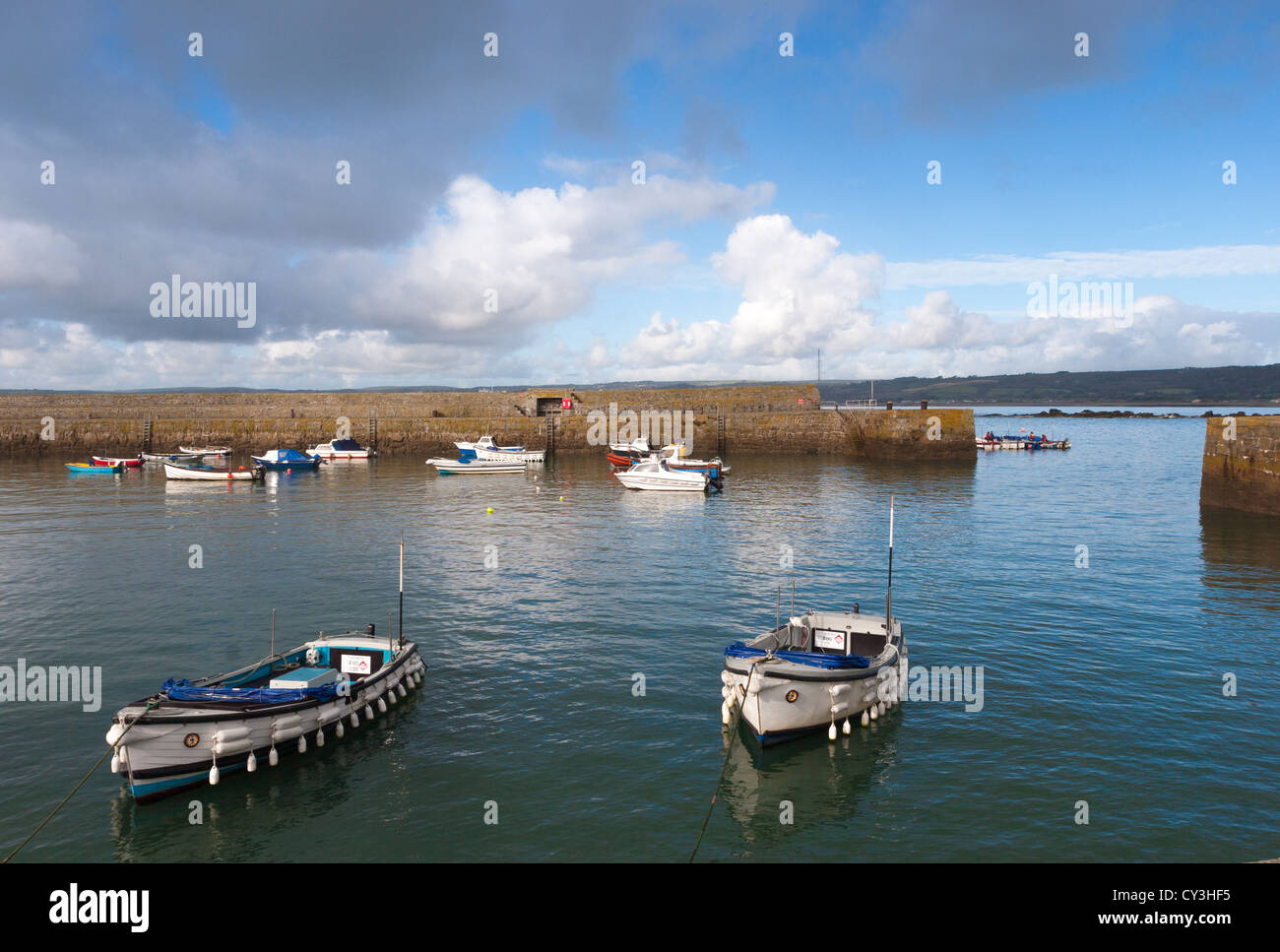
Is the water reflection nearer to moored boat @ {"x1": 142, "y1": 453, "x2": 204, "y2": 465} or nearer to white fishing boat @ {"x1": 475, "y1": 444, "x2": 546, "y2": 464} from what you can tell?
white fishing boat @ {"x1": 475, "y1": 444, "x2": 546, "y2": 464}

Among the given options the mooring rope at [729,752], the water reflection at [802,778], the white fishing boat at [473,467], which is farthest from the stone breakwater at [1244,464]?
the white fishing boat at [473,467]

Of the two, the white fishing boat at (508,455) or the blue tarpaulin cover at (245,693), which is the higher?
the white fishing boat at (508,455)

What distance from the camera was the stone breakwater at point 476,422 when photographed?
78562mm

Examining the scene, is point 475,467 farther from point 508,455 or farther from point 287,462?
point 287,462

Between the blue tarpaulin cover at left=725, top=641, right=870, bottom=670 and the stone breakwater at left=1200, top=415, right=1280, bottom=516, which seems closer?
the blue tarpaulin cover at left=725, top=641, right=870, bottom=670

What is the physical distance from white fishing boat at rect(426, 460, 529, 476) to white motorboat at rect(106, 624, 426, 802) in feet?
161

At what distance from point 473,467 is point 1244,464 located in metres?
53.5

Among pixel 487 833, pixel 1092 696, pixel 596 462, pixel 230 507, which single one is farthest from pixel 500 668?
pixel 596 462

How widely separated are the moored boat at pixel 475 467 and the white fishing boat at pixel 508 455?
0.87 ft

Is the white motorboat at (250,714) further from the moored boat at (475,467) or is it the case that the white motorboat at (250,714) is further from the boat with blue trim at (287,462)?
the boat with blue trim at (287,462)

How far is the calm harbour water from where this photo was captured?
12188 millimetres

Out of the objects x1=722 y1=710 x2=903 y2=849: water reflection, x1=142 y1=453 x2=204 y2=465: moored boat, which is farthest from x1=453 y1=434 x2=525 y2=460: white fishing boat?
x1=722 y1=710 x2=903 y2=849: water reflection

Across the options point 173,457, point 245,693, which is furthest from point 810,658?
point 173,457

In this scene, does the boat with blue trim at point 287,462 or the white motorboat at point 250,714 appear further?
the boat with blue trim at point 287,462
